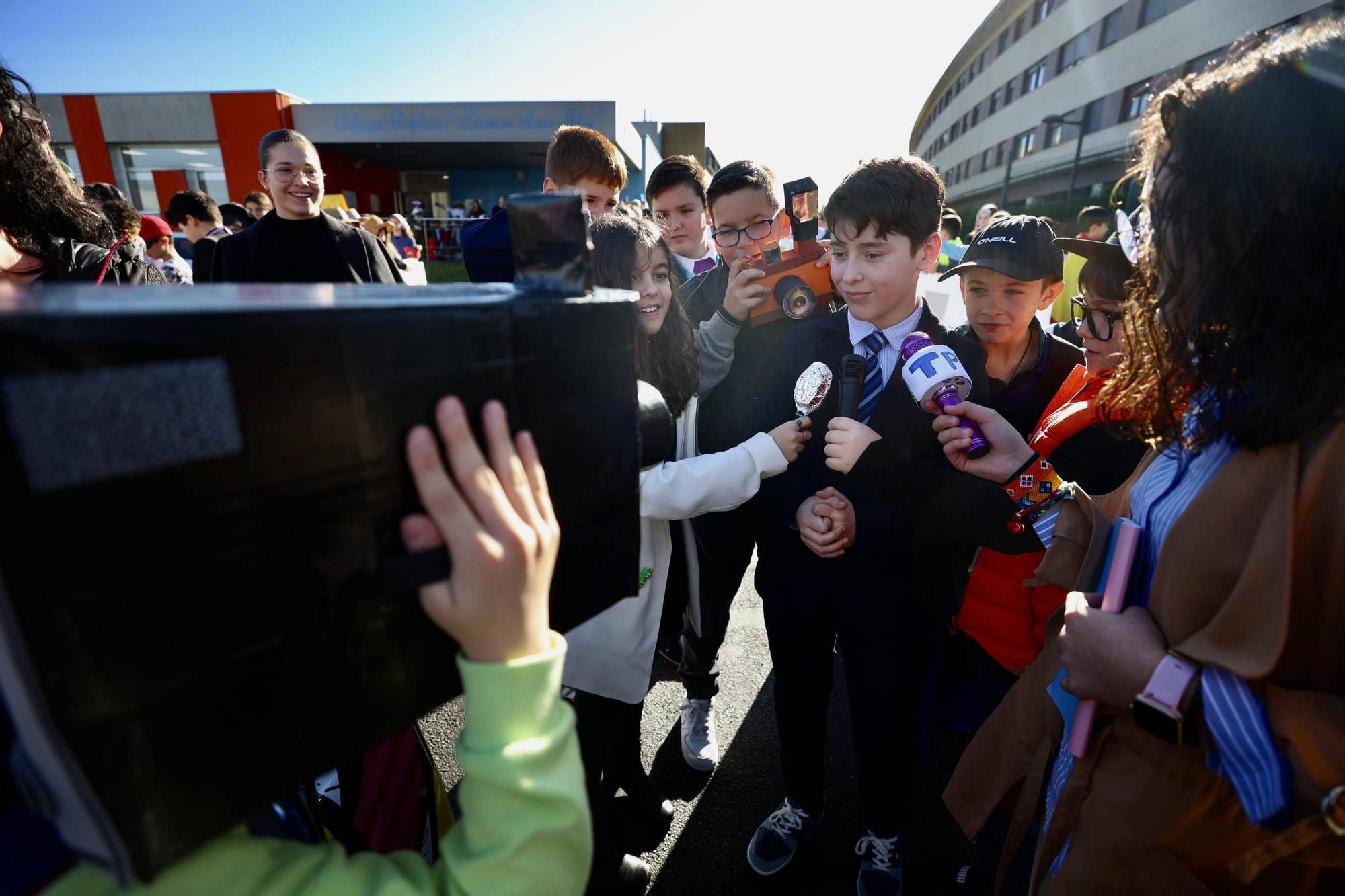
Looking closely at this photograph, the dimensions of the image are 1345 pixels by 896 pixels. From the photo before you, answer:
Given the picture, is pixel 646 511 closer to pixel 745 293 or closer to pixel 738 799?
pixel 745 293

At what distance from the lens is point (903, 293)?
6.39ft

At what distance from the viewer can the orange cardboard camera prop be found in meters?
2.40

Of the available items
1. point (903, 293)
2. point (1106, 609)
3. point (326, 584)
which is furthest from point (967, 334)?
point (326, 584)

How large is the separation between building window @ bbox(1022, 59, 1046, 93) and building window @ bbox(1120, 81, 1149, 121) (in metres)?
8.29

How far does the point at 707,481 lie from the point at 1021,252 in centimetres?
151

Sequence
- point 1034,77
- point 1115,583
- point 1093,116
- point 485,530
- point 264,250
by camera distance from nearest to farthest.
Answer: point 485,530
point 1115,583
point 264,250
point 1093,116
point 1034,77

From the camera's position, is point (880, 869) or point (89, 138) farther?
point (89, 138)

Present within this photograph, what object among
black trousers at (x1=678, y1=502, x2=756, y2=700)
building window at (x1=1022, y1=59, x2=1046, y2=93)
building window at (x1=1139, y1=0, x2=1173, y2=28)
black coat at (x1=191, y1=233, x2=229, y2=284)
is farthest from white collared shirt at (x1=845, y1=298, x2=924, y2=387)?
building window at (x1=1022, y1=59, x2=1046, y2=93)

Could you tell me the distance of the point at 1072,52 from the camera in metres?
29.0

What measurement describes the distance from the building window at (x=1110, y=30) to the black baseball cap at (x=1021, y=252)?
1262 inches

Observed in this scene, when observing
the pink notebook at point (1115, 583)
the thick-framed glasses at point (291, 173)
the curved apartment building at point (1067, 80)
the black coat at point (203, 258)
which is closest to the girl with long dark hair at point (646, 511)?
the pink notebook at point (1115, 583)

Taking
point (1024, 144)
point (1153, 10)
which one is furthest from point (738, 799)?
point (1024, 144)

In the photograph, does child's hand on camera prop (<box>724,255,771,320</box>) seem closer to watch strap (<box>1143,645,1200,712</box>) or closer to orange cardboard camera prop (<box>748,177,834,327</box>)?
orange cardboard camera prop (<box>748,177,834,327</box>)

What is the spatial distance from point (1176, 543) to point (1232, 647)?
18 cm
